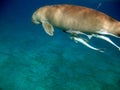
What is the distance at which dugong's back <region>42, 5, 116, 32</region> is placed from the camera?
4211 millimetres

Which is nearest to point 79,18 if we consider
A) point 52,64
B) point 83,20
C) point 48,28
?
point 83,20

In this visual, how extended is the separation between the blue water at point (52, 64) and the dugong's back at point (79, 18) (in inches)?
194

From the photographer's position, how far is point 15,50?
12000 millimetres

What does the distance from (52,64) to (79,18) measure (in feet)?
21.5

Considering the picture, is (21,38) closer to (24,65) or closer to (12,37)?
(12,37)

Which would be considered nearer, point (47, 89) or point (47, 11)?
point (47, 11)

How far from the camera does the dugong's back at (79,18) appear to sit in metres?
4.21

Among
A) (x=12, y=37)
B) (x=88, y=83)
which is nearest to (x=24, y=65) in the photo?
(x=88, y=83)

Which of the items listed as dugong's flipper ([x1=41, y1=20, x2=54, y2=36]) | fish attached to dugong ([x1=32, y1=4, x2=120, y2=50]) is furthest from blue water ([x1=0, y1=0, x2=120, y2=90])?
fish attached to dugong ([x1=32, y1=4, x2=120, y2=50])

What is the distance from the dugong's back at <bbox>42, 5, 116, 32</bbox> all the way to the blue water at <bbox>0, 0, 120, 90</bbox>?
493 centimetres

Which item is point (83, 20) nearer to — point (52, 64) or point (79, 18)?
point (79, 18)

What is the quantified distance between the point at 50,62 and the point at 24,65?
1.14m

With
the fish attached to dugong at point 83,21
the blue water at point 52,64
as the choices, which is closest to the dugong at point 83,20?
the fish attached to dugong at point 83,21

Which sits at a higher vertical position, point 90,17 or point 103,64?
point 90,17
